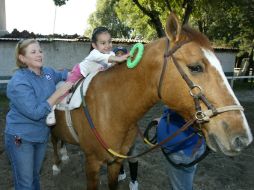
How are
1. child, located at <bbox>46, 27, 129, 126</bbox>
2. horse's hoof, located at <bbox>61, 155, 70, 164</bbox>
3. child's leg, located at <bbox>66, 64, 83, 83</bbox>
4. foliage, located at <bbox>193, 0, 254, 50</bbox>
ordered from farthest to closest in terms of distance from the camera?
foliage, located at <bbox>193, 0, 254, 50</bbox> < horse's hoof, located at <bbox>61, 155, 70, 164</bbox> < child's leg, located at <bbox>66, 64, 83, 83</bbox> < child, located at <bbox>46, 27, 129, 126</bbox>

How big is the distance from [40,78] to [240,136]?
1846 mm

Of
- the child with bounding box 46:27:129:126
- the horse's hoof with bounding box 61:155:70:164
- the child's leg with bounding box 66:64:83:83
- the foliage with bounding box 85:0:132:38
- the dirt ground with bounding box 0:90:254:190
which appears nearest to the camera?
the child with bounding box 46:27:129:126

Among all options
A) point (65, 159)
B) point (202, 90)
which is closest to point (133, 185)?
point (65, 159)

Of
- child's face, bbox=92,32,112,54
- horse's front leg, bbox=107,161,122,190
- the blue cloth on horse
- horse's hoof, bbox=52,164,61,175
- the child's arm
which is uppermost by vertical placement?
child's face, bbox=92,32,112,54

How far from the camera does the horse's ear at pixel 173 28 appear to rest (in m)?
2.23

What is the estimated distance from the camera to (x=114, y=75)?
2949 millimetres

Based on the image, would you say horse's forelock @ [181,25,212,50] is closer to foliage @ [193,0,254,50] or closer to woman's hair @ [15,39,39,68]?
woman's hair @ [15,39,39,68]

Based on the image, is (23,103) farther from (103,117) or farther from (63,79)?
(63,79)

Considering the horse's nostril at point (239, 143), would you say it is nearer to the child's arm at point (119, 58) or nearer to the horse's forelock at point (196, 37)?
the horse's forelock at point (196, 37)

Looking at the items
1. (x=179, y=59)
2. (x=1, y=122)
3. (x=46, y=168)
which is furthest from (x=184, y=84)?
(x=1, y=122)

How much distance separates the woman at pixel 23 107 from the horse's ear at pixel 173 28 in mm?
1077

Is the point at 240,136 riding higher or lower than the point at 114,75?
lower

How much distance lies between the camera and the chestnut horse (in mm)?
2135

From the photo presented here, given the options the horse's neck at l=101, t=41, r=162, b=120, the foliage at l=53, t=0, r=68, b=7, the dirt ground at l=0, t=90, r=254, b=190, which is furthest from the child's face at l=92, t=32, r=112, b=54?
the foliage at l=53, t=0, r=68, b=7
